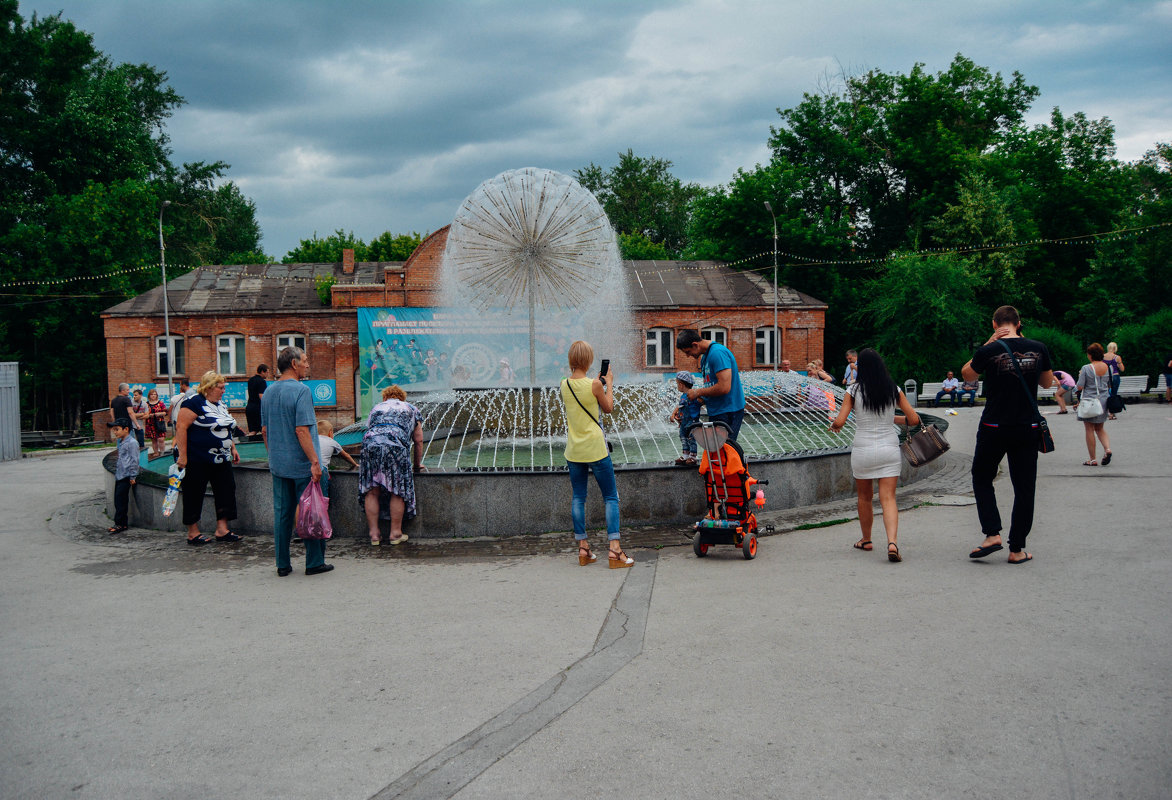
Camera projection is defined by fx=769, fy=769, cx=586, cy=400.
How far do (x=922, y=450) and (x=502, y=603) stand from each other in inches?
165

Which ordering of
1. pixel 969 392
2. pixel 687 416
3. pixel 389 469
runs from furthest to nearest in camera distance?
pixel 969 392 → pixel 687 416 → pixel 389 469

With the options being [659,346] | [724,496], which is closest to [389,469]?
[724,496]

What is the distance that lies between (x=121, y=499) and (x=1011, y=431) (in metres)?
9.82

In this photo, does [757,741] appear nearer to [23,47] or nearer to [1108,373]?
[1108,373]

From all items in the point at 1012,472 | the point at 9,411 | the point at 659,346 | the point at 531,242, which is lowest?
the point at 1012,472

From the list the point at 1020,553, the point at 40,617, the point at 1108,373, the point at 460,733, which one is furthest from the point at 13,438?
the point at 1108,373

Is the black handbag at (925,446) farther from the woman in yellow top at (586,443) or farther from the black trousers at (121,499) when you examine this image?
the black trousers at (121,499)

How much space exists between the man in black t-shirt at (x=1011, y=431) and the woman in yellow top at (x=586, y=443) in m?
3.01

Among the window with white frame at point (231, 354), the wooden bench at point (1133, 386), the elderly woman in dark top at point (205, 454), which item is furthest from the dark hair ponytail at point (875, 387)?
the window with white frame at point (231, 354)

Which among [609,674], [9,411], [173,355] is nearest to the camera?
[609,674]

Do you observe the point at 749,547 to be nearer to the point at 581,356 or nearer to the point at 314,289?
the point at 581,356

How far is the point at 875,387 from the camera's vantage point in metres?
6.63

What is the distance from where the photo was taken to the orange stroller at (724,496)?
679cm

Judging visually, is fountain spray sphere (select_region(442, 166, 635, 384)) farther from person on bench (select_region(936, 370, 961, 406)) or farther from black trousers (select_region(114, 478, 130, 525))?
person on bench (select_region(936, 370, 961, 406))
